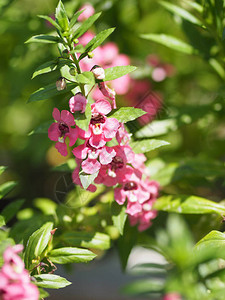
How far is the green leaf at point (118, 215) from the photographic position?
110 centimetres

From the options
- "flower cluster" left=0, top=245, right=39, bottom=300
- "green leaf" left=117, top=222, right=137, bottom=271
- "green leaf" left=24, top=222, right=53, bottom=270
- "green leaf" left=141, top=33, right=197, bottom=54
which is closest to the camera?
"flower cluster" left=0, top=245, right=39, bottom=300

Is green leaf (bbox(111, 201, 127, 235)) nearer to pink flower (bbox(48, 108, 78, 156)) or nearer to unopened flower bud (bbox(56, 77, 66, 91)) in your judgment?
pink flower (bbox(48, 108, 78, 156))

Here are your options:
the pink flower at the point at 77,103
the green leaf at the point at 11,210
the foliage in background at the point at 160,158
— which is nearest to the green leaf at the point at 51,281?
the foliage in background at the point at 160,158

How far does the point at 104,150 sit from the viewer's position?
947 mm

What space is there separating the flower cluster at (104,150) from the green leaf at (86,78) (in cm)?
2

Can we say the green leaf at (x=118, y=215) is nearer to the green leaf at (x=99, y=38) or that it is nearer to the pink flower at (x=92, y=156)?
the pink flower at (x=92, y=156)

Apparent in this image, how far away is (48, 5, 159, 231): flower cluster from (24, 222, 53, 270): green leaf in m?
0.15

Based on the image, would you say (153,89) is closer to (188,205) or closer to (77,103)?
(188,205)

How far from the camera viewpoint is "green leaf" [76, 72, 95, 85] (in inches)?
34.9

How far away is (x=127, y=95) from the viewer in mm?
1869

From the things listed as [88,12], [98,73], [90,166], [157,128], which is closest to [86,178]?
[90,166]

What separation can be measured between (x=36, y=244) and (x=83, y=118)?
0.34m

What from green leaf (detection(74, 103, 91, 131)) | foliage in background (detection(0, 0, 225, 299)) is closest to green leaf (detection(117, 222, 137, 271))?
foliage in background (detection(0, 0, 225, 299))

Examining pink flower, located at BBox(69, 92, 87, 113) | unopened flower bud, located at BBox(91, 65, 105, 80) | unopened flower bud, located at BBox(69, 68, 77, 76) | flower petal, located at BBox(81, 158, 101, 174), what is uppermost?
unopened flower bud, located at BBox(69, 68, 77, 76)
